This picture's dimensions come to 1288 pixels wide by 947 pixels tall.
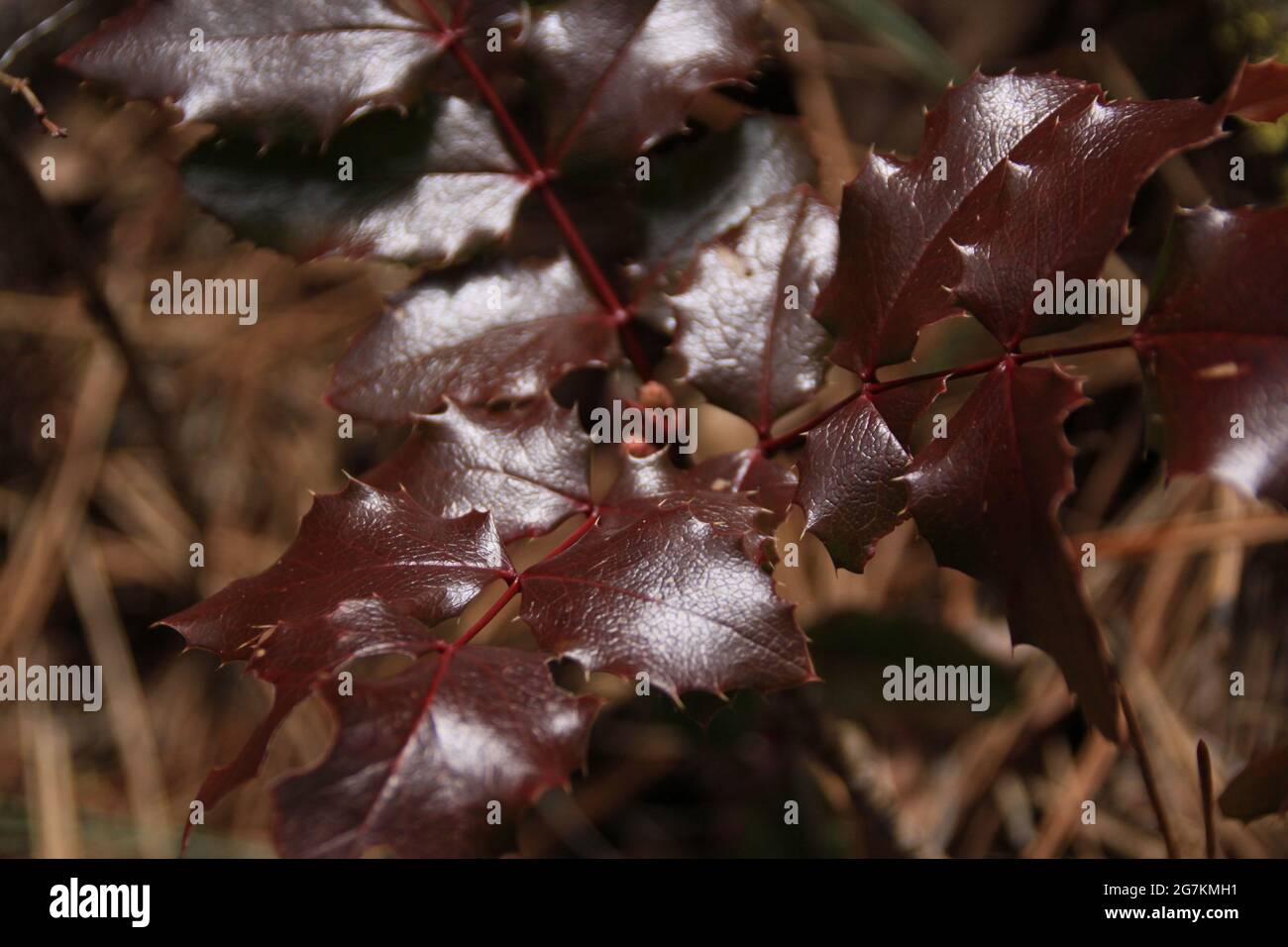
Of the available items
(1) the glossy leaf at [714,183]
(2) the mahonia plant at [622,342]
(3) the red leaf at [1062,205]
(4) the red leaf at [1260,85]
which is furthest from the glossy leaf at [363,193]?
(4) the red leaf at [1260,85]

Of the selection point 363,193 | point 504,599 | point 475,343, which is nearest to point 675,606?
point 504,599

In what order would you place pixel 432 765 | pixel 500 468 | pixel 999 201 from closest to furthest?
pixel 432 765, pixel 999 201, pixel 500 468

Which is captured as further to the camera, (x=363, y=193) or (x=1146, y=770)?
(x=363, y=193)

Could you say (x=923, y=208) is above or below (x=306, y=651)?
above

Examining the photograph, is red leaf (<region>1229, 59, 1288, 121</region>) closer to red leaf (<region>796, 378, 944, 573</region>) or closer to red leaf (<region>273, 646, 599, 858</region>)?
red leaf (<region>796, 378, 944, 573</region>)

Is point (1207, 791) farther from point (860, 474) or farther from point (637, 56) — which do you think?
point (637, 56)

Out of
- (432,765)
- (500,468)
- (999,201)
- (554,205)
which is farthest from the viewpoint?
(554,205)
